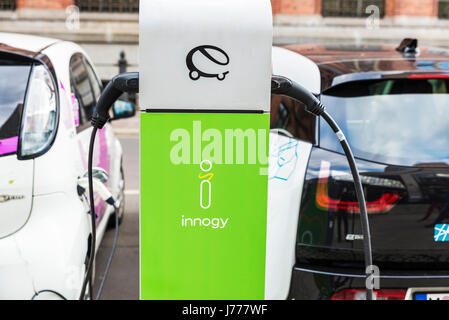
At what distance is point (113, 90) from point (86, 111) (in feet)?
6.58

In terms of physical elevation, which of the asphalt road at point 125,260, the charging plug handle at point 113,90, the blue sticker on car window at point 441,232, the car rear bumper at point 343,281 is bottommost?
the asphalt road at point 125,260

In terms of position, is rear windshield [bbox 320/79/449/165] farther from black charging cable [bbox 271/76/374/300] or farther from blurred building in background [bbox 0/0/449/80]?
blurred building in background [bbox 0/0/449/80]

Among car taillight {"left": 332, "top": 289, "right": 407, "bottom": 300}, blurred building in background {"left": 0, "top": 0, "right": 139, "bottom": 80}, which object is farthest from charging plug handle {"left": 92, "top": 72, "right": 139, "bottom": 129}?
blurred building in background {"left": 0, "top": 0, "right": 139, "bottom": 80}

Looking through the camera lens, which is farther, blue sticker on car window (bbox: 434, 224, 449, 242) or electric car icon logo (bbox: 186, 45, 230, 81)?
blue sticker on car window (bbox: 434, 224, 449, 242)

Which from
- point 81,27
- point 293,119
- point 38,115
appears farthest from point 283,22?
point 38,115

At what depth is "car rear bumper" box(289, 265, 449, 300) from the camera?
2578 mm

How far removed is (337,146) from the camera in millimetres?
2678

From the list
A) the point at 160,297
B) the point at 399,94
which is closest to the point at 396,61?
the point at 399,94

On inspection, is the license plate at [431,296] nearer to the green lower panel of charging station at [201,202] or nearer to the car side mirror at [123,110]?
the green lower panel of charging station at [201,202]

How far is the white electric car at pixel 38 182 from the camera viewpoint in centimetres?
264

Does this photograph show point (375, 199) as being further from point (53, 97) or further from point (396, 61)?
point (53, 97)

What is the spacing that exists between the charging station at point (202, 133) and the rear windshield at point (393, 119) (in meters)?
1.08

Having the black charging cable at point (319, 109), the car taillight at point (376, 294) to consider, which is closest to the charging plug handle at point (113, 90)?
the black charging cable at point (319, 109)

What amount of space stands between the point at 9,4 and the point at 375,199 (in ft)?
48.1
